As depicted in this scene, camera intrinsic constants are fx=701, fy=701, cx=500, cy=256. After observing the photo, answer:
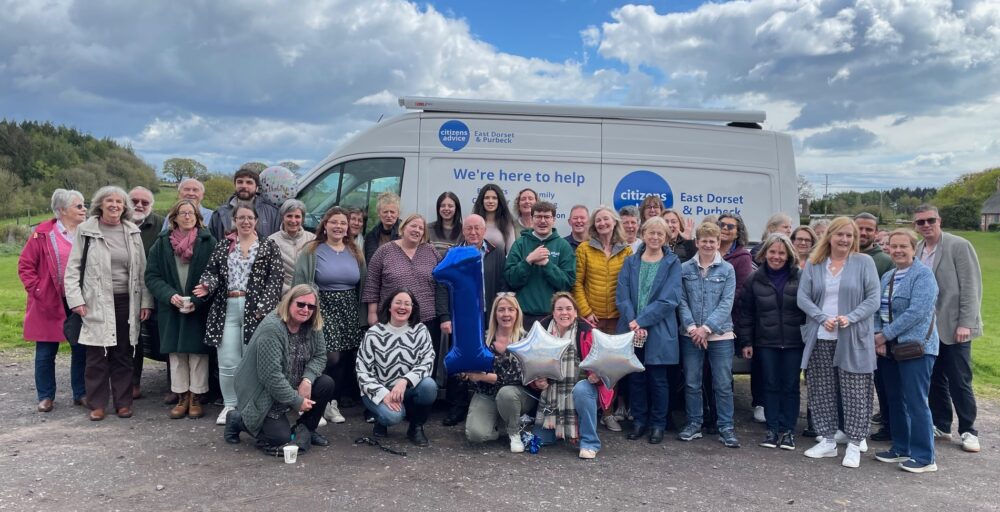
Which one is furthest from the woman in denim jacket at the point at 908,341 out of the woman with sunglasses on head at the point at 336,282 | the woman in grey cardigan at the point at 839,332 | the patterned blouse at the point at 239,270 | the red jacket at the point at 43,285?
the red jacket at the point at 43,285

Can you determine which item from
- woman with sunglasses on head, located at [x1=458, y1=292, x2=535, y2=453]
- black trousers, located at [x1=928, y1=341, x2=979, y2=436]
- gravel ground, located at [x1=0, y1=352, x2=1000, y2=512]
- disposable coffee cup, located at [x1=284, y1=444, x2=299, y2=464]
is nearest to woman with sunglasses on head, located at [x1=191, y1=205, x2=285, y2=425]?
gravel ground, located at [x1=0, y1=352, x2=1000, y2=512]

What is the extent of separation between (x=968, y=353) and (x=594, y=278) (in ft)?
9.24

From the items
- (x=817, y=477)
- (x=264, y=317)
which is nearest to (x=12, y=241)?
(x=264, y=317)

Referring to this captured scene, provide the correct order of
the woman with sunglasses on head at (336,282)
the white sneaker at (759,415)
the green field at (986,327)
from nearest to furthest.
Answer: the woman with sunglasses on head at (336,282)
the white sneaker at (759,415)
the green field at (986,327)

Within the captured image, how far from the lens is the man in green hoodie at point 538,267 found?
17.5 ft

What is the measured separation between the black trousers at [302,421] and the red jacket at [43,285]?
2.24 metres

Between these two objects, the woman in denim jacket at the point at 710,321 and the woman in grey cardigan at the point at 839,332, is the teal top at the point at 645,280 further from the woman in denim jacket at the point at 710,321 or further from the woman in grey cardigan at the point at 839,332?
the woman in grey cardigan at the point at 839,332

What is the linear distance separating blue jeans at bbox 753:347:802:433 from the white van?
1675 millimetres

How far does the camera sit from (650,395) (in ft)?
17.7

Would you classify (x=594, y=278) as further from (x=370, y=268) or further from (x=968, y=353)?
(x=968, y=353)

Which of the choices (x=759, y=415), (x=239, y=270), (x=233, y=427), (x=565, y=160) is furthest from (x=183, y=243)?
(x=759, y=415)

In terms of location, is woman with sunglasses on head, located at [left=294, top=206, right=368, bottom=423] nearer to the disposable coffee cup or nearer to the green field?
the disposable coffee cup

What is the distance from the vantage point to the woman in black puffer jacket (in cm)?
511

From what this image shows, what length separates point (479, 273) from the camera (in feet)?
16.4
